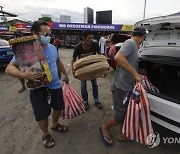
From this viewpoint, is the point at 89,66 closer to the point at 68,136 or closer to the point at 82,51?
the point at 82,51

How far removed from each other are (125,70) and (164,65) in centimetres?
105

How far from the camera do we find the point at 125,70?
2652mm

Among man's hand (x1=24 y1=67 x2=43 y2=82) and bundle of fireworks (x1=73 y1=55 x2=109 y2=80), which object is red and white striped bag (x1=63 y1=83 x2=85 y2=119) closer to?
bundle of fireworks (x1=73 y1=55 x2=109 y2=80)

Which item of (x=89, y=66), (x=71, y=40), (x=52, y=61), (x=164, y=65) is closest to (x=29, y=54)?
(x=52, y=61)

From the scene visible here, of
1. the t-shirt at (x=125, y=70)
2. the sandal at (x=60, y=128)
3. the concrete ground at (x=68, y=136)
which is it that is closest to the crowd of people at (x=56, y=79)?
the t-shirt at (x=125, y=70)

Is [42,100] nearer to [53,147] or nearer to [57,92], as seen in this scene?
[57,92]

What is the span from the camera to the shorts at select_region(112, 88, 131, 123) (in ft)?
8.87

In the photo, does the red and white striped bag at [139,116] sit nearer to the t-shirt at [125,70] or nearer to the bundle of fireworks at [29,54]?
the t-shirt at [125,70]

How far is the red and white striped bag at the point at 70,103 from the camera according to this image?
3365mm

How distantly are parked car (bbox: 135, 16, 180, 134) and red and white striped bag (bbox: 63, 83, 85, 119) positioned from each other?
1.17 meters

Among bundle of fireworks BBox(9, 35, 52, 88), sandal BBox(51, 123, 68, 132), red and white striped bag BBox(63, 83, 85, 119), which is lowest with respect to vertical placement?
sandal BBox(51, 123, 68, 132)

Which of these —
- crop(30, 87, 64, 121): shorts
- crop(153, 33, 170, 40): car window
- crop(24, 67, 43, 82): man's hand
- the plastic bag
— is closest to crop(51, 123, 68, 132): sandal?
crop(30, 87, 64, 121): shorts

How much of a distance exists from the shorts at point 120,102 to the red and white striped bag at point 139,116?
136 mm

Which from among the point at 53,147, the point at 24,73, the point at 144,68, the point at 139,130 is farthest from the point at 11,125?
the point at 144,68
